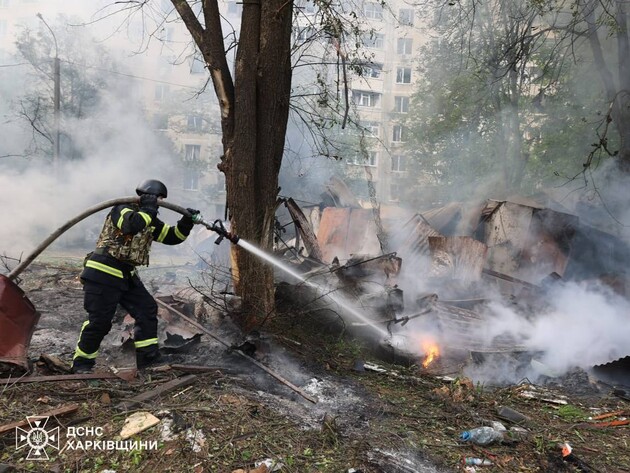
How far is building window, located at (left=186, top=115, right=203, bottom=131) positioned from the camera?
28.6m

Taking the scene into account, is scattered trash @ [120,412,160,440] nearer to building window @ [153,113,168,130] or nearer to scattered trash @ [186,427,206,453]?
scattered trash @ [186,427,206,453]

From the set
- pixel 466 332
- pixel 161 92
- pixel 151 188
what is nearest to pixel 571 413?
pixel 466 332

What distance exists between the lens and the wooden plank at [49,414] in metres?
2.68

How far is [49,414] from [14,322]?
4.20 feet

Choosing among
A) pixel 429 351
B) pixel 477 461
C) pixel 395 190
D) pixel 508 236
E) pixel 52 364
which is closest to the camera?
pixel 477 461

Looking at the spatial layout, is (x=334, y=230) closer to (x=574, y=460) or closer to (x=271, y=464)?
(x=574, y=460)

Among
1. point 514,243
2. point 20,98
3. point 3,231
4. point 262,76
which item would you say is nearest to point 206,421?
point 262,76

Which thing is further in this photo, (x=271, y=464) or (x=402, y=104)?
(x=402, y=104)

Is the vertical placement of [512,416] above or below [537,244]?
below

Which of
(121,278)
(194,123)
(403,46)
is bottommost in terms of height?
(121,278)

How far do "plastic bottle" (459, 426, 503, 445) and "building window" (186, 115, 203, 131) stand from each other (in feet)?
91.1

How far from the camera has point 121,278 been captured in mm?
4039

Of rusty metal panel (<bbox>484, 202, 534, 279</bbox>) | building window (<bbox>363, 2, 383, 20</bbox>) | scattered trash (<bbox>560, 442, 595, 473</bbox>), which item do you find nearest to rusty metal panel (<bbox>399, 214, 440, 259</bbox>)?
rusty metal panel (<bbox>484, 202, 534, 279</bbox>)

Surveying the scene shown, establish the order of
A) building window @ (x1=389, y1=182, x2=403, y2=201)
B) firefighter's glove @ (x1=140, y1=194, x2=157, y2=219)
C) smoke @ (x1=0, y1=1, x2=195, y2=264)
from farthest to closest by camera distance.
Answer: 1. building window @ (x1=389, y1=182, x2=403, y2=201)
2. smoke @ (x1=0, y1=1, x2=195, y2=264)
3. firefighter's glove @ (x1=140, y1=194, x2=157, y2=219)
